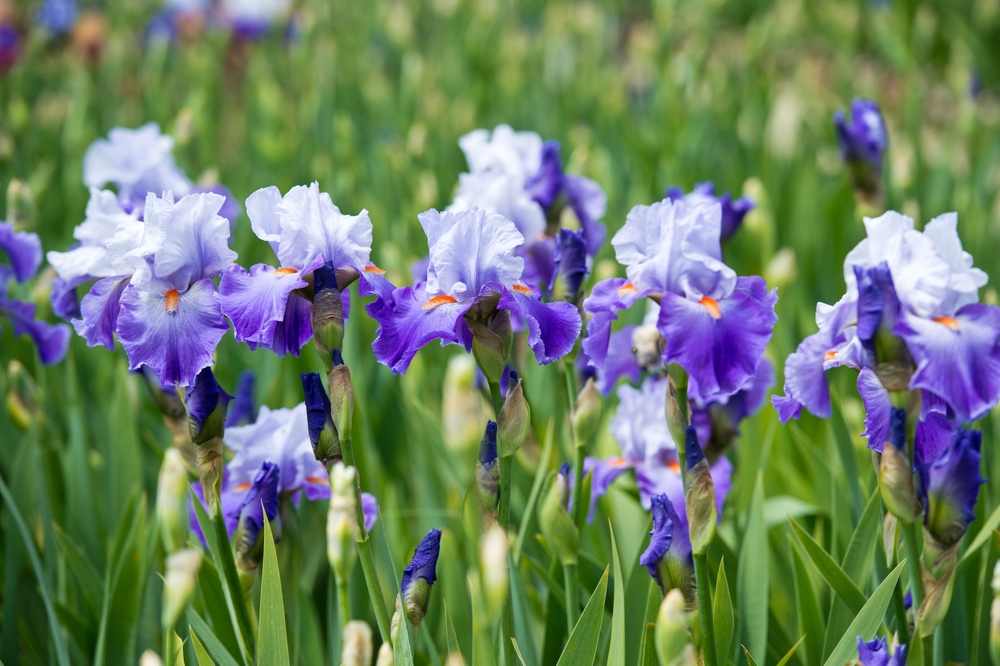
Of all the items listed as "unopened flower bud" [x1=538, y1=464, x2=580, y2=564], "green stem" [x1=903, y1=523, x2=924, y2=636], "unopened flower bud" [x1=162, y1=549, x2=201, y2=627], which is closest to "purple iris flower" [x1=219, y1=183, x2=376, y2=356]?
"unopened flower bud" [x1=162, y1=549, x2=201, y2=627]

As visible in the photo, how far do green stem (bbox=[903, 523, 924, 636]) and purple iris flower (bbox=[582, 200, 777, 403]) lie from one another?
0.23 metres

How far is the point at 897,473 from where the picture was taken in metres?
0.89

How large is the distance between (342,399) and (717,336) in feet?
1.31

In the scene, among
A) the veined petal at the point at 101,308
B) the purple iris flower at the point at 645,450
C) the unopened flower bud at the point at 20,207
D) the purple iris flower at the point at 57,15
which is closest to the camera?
the veined petal at the point at 101,308

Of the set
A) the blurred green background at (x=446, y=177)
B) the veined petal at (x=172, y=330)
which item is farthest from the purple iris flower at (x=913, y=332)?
the veined petal at (x=172, y=330)

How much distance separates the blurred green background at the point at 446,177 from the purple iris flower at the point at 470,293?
0.98ft

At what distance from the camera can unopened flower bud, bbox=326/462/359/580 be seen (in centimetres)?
88

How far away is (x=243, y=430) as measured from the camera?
4.30 feet

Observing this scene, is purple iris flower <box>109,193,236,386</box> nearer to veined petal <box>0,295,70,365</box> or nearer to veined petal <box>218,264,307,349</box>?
veined petal <box>218,264,307,349</box>

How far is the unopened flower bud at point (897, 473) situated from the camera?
0.90m

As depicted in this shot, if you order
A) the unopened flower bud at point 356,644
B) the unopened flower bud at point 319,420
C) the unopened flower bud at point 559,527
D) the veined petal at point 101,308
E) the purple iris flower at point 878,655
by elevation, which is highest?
the veined petal at point 101,308

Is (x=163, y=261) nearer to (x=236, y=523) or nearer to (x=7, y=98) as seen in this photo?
(x=236, y=523)

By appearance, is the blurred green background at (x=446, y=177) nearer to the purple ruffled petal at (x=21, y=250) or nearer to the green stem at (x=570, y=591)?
the green stem at (x=570, y=591)

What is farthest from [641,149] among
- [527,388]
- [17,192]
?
[17,192]
